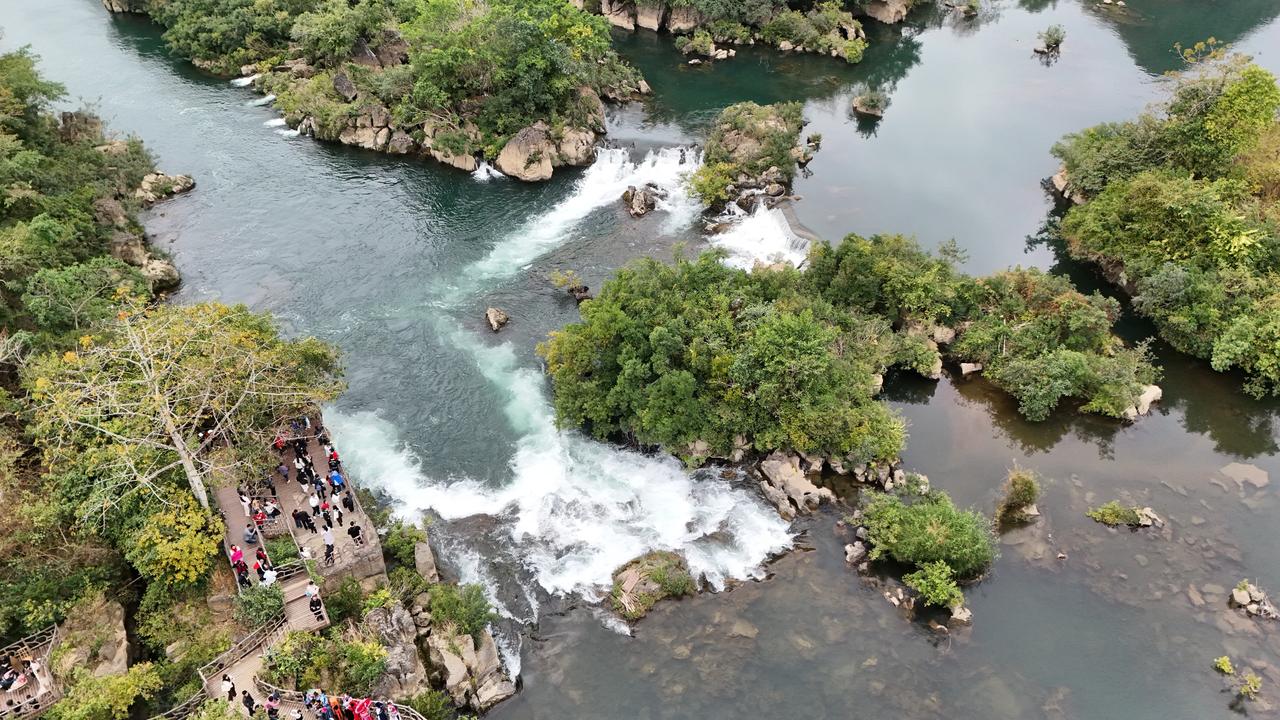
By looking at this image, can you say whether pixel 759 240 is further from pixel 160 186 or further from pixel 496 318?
pixel 160 186

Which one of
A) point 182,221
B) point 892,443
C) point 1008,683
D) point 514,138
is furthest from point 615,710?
point 182,221

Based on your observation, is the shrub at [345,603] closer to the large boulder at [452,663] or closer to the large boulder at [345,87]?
the large boulder at [452,663]

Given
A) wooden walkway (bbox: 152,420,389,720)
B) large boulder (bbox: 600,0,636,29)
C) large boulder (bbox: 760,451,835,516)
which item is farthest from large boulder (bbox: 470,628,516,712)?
large boulder (bbox: 600,0,636,29)

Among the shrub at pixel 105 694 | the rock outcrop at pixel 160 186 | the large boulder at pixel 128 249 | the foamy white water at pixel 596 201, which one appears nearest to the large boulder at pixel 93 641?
the shrub at pixel 105 694

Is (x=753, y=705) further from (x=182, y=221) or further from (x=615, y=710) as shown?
(x=182, y=221)

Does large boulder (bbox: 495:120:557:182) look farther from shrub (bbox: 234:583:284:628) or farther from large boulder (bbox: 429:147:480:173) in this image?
shrub (bbox: 234:583:284:628)

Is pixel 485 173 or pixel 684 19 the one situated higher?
pixel 684 19

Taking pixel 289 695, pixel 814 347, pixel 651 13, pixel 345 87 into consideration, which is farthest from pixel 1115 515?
pixel 651 13
